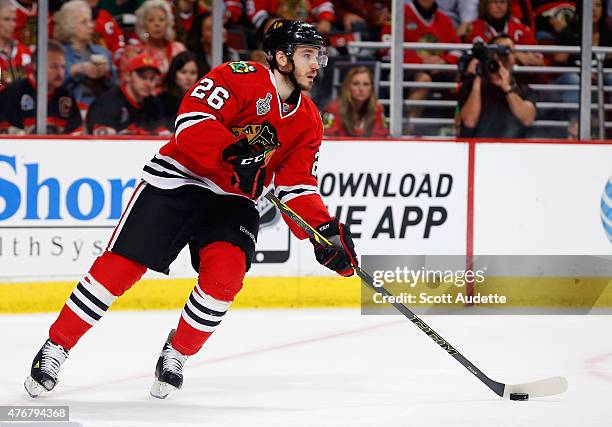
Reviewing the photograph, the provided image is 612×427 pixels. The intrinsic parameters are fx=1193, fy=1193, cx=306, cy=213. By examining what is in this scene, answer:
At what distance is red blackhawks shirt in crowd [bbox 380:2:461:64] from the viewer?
630 centimetres

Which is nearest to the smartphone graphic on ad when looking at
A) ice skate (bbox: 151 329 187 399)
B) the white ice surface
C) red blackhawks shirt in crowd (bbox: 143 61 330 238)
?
the white ice surface

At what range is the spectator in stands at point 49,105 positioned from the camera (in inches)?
203

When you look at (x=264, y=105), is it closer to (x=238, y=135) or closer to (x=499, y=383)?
(x=238, y=135)

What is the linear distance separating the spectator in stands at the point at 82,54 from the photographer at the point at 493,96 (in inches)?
67.1

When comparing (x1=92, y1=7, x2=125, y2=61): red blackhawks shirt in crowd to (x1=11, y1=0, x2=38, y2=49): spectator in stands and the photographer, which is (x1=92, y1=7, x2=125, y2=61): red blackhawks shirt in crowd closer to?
(x1=11, y1=0, x2=38, y2=49): spectator in stands

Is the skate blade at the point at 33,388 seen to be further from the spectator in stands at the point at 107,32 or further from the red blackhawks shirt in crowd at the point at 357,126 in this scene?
the spectator in stands at the point at 107,32

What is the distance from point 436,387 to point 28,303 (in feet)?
6.83

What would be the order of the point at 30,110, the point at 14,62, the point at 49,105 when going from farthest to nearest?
the point at 14,62 < the point at 49,105 < the point at 30,110

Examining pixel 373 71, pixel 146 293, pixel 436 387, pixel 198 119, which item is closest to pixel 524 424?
pixel 436 387

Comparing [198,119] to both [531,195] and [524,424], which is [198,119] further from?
[531,195]

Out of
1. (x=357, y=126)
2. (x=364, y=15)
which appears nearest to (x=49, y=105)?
(x=357, y=126)

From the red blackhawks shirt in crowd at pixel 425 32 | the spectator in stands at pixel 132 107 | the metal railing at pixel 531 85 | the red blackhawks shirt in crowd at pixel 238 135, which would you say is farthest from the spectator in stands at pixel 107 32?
the red blackhawks shirt in crowd at pixel 238 135

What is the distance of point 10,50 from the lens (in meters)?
5.45

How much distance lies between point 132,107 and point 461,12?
6.40 ft
